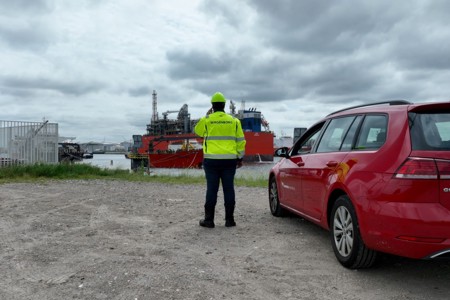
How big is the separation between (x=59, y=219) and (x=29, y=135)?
12.0 m

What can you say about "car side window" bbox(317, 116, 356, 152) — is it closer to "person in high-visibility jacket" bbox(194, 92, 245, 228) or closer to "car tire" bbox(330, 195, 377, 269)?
"car tire" bbox(330, 195, 377, 269)

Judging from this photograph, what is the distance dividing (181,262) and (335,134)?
Result: 233 cm

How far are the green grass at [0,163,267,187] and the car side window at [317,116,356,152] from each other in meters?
7.62

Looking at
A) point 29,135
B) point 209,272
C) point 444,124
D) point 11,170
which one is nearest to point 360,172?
point 444,124

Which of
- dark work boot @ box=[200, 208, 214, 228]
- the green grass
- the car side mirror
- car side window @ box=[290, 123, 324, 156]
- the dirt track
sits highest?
car side window @ box=[290, 123, 324, 156]

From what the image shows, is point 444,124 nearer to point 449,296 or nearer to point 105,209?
point 449,296

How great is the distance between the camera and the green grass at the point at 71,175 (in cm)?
1374

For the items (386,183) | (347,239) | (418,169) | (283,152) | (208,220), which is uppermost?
(283,152)

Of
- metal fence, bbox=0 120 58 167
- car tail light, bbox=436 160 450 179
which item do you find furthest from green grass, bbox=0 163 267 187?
car tail light, bbox=436 160 450 179

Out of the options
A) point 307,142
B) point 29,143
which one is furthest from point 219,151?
point 29,143

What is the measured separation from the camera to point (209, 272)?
4172 mm

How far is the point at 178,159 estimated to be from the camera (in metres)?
46.3

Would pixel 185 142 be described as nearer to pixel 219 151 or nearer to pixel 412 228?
pixel 219 151

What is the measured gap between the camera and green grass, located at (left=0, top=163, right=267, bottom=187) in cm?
1374
